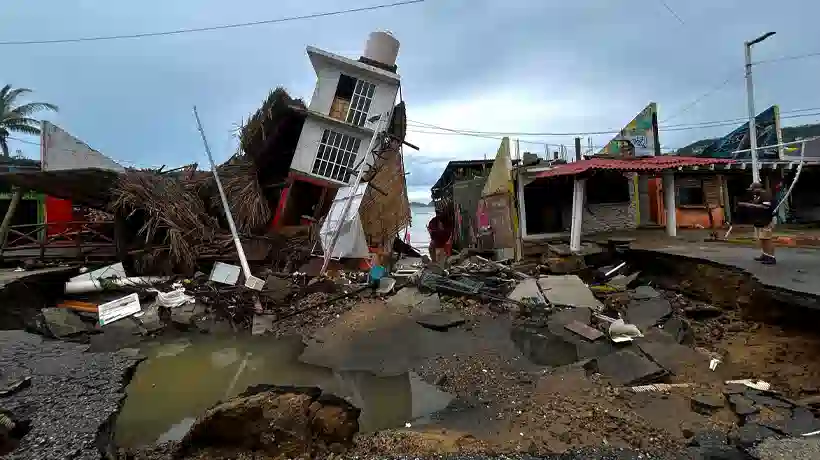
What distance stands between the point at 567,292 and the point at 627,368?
10.3 feet

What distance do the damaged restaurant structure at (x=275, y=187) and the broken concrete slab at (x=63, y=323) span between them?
2.90 m

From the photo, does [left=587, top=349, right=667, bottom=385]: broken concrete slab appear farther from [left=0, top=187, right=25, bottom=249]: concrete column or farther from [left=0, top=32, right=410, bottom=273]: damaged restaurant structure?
[left=0, top=187, right=25, bottom=249]: concrete column

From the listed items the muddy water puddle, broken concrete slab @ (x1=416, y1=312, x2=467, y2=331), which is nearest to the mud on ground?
the muddy water puddle

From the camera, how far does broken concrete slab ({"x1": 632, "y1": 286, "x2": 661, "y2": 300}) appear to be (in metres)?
8.95

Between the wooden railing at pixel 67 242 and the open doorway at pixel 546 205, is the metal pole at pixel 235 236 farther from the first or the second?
the open doorway at pixel 546 205

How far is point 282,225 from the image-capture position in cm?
1553

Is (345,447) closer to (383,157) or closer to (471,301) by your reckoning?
(471,301)

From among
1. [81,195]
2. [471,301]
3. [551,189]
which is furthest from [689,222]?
[81,195]

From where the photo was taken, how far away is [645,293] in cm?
912

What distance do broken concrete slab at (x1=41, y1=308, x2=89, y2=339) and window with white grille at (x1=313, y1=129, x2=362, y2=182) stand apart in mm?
8333

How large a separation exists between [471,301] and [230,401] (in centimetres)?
611

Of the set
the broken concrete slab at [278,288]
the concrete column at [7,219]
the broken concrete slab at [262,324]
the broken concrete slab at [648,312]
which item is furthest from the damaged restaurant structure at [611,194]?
the concrete column at [7,219]

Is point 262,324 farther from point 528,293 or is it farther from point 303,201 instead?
point 303,201

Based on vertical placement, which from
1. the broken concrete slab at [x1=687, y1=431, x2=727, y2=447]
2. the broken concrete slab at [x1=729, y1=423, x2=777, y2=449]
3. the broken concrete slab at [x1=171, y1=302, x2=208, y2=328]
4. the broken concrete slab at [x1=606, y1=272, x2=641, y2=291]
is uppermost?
the broken concrete slab at [x1=606, y1=272, x2=641, y2=291]
